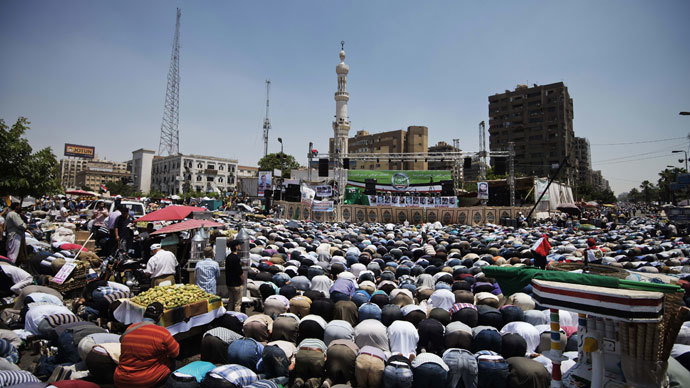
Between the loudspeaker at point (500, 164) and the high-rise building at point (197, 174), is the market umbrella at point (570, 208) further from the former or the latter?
the high-rise building at point (197, 174)

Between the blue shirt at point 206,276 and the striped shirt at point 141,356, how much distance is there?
9.79 feet

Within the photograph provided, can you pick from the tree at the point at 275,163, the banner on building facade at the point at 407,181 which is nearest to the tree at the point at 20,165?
the banner on building facade at the point at 407,181

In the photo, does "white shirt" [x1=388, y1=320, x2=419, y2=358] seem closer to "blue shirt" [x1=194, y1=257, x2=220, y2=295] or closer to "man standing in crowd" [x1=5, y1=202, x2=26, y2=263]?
"blue shirt" [x1=194, y1=257, x2=220, y2=295]

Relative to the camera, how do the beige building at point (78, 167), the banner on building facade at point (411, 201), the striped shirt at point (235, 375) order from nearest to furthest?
the striped shirt at point (235, 375) < the banner on building facade at point (411, 201) < the beige building at point (78, 167)

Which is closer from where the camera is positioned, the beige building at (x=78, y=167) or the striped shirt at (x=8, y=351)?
the striped shirt at (x=8, y=351)

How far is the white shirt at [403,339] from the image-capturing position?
21.2ft

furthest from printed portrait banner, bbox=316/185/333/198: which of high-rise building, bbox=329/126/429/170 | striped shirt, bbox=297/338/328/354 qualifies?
high-rise building, bbox=329/126/429/170

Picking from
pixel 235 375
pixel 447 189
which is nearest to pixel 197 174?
pixel 447 189

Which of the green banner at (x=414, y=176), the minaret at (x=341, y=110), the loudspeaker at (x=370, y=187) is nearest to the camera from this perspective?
the loudspeaker at (x=370, y=187)

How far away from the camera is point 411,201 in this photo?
3522 cm

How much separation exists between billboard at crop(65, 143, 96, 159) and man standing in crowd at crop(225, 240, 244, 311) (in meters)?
123

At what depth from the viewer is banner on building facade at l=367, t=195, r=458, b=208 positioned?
34719mm

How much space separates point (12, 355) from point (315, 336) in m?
4.72

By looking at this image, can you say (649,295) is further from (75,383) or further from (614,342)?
(75,383)
